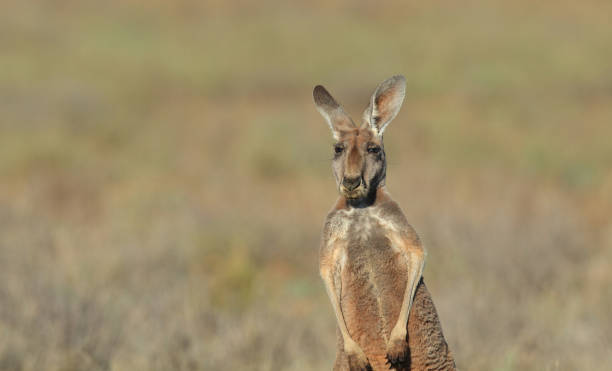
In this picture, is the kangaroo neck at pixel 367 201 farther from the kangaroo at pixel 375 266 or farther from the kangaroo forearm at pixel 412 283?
the kangaroo forearm at pixel 412 283

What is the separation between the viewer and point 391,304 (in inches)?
117

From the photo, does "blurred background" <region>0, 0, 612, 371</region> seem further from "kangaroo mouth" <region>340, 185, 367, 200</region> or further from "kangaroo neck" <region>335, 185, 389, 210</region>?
"kangaroo mouth" <region>340, 185, 367, 200</region>

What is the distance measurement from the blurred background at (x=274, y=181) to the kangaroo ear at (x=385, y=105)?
206cm

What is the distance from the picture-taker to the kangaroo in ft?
9.39

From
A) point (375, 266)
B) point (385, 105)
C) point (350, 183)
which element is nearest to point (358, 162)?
point (350, 183)

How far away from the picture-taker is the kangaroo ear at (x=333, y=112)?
3023mm

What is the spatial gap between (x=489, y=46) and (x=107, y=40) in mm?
10423

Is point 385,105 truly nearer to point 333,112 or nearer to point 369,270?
point 333,112

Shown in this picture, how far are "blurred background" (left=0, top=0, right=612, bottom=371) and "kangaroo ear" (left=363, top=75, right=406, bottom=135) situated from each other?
2.06 metres

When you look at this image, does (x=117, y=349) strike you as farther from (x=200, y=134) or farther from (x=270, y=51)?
(x=270, y=51)

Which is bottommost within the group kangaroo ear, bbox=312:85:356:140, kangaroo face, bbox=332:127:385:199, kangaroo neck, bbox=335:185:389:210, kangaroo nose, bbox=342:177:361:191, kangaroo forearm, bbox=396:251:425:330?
kangaroo forearm, bbox=396:251:425:330

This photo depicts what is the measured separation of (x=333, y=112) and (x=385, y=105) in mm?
214

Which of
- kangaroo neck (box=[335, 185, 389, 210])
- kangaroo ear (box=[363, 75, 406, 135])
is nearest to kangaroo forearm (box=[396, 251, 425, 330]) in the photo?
kangaroo neck (box=[335, 185, 389, 210])

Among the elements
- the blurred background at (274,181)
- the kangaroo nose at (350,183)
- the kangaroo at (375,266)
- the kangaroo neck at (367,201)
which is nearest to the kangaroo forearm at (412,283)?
the kangaroo at (375,266)
